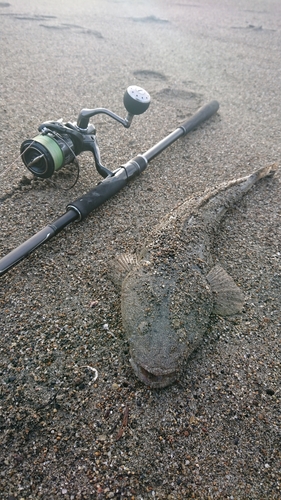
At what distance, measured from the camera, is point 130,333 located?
7.91ft

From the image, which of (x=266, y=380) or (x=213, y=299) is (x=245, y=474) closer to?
(x=266, y=380)

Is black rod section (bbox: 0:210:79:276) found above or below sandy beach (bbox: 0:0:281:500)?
above

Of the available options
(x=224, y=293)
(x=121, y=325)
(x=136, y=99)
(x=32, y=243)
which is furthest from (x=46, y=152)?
(x=224, y=293)

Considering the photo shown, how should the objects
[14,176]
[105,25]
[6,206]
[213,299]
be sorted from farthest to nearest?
[105,25]
[14,176]
[6,206]
[213,299]

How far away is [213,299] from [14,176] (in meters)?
2.58

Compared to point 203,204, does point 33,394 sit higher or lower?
higher

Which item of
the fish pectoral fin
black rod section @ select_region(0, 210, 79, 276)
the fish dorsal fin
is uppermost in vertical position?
black rod section @ select_region(0, 210, 79, 276)

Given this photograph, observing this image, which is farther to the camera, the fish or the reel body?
the reel body

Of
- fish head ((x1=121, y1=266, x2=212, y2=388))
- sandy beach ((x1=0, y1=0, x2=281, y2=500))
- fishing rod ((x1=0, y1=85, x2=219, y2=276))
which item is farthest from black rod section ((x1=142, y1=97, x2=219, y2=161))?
fish head ((x1=121, y1=266, x2=212, y2=388))

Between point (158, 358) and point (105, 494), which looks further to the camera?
point (158, 358)

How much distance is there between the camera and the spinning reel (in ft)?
10.5

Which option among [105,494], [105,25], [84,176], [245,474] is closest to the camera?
[105,494]

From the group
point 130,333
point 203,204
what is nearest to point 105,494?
point 130,333

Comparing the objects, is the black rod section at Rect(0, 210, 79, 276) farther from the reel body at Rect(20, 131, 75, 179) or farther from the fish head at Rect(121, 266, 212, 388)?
the fish head at Rect(121, 266, 212, 388)
